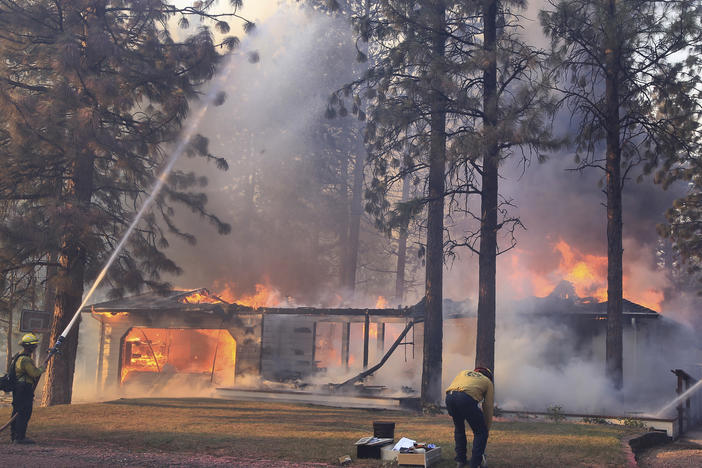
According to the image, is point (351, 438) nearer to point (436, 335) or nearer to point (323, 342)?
point (436, 335)

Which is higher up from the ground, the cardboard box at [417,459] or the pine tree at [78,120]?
the pine tree at [78,120]

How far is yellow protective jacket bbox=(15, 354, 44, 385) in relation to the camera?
11250mm

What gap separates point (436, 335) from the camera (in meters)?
19.0

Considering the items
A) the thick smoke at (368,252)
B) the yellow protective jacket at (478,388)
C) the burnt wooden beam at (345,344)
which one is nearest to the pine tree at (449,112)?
the thick smoke at (368,252)

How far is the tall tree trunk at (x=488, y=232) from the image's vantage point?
53.6 feet

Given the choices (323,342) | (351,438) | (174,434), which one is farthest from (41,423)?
(323,342)

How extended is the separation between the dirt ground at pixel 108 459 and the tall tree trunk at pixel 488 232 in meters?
8.17

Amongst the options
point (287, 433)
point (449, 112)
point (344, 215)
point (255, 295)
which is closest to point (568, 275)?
point (449, 112)

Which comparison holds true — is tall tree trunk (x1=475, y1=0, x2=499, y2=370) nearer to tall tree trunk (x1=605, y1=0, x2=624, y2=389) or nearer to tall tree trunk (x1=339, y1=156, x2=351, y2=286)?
tall tree trunk (x1=605, y1=0, x2=624, y2=389)

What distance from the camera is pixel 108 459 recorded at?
9.64 m

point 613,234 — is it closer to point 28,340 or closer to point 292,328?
point 292,328

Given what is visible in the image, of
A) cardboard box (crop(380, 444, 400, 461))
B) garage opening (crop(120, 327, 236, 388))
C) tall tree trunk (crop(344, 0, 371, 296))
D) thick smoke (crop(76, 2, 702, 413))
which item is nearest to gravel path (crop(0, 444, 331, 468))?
cardboard box (crop(380, 444, 400, 461))

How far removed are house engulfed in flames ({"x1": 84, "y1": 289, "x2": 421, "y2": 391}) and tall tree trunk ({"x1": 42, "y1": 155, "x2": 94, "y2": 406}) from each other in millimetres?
6456

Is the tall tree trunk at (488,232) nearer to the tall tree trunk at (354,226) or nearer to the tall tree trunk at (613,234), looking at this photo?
the tall tree trunk at (613,234)
